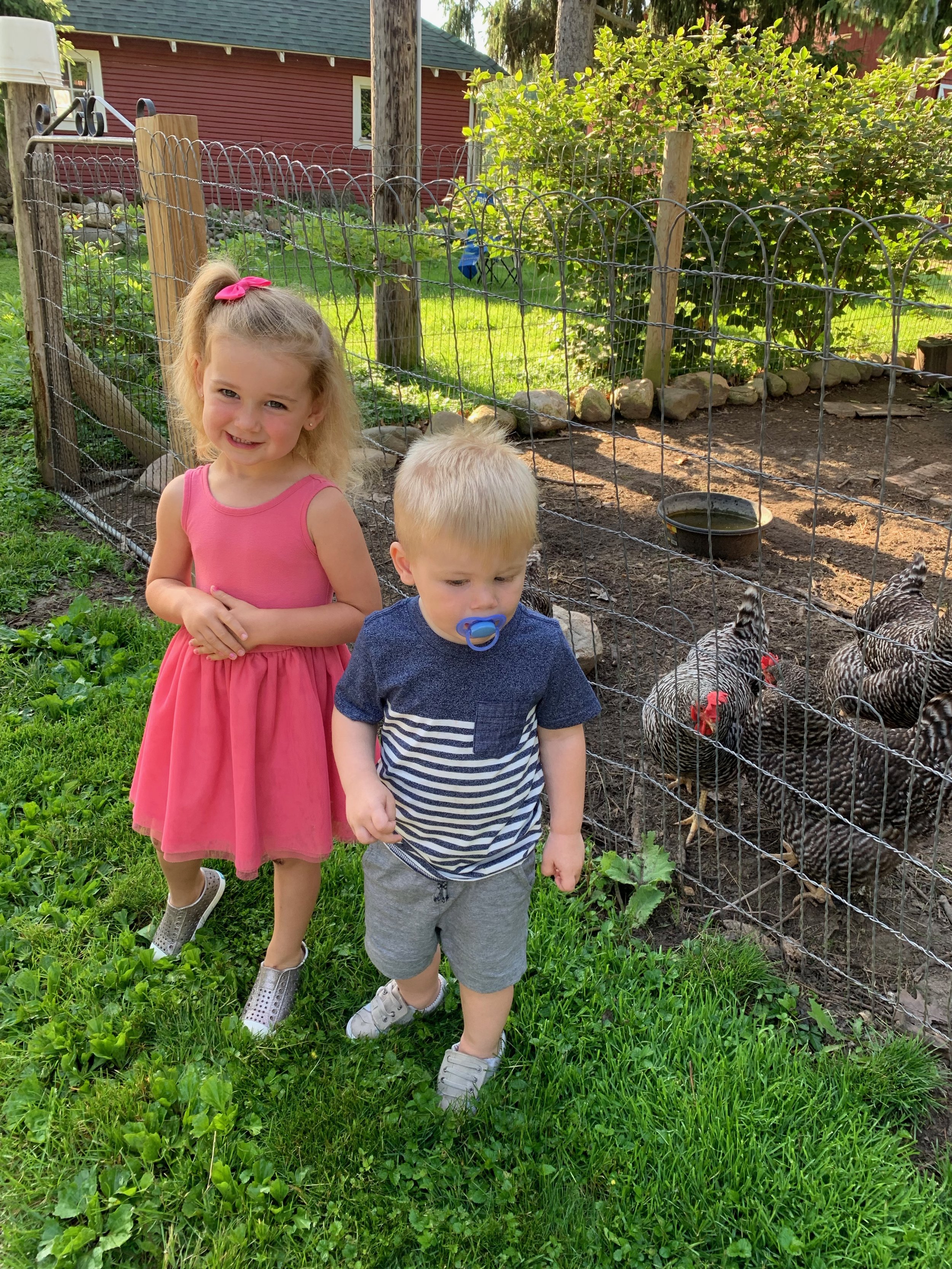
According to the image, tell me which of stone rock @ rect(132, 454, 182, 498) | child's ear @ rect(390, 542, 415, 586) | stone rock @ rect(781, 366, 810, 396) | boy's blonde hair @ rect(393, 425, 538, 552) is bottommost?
stone rock @ rect(132, 454, 182, 498)

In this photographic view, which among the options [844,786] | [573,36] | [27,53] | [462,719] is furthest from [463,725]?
[573,36]

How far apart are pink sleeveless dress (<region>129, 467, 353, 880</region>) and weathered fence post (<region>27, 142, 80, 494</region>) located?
327cm

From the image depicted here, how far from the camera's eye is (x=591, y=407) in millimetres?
7117

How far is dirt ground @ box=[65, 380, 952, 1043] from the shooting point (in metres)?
2.43

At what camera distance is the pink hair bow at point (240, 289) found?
1.75 metres

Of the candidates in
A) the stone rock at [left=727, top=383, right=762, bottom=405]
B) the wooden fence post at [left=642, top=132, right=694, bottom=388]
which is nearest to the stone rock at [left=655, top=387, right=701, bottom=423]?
the wooden fence post at [left=642, top=132, right=694, bottom=388]

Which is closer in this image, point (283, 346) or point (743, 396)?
point (283, 346)

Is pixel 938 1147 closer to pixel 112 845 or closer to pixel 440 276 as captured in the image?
pixel 112 845

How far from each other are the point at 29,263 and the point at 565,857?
14.4ft

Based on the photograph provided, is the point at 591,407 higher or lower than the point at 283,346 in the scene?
lower

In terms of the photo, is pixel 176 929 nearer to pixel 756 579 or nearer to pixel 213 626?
pixel 213 626

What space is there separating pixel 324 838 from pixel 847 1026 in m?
1.38

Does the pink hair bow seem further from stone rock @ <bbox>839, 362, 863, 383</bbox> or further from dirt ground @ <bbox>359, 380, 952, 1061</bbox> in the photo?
stone rock @ <bbox>839, 362, 863, 383</bbox>

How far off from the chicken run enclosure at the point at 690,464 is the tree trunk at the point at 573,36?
4470mm
